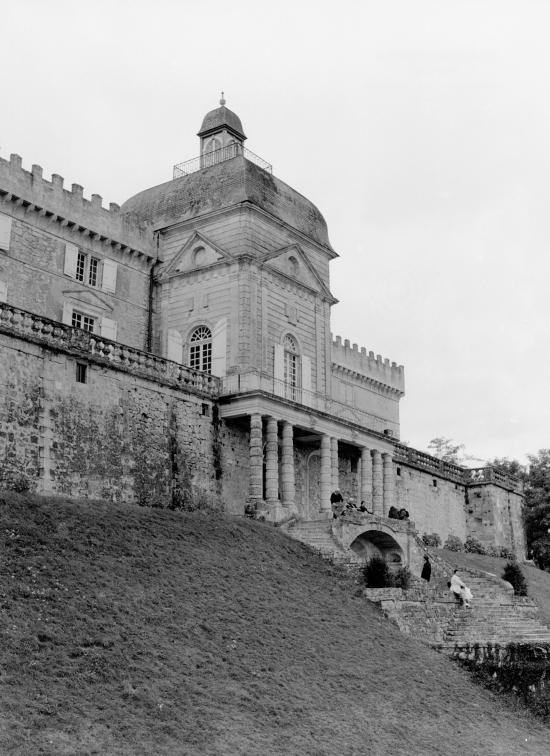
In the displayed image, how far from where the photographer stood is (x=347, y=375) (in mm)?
47688

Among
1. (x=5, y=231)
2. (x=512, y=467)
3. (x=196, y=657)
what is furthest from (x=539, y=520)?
(x=196, y=657)

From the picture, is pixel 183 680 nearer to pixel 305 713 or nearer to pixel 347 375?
pixel 305 713

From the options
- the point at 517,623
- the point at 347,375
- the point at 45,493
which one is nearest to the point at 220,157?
the point at 347,375

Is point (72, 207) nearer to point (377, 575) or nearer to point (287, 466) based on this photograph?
point (287, 466)

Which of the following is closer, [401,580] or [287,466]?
[401,580]

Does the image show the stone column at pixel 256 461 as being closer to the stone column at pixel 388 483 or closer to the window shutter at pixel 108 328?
the window shutter at pixel 108 328

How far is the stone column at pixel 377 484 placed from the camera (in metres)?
34.2

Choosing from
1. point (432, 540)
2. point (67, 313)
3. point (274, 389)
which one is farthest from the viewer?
point (432, 540)

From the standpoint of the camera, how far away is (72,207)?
1200 inches

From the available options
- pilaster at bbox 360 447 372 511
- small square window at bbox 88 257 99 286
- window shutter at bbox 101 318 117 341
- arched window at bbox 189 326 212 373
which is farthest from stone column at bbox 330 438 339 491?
small square window at bbox 88 257 99 286

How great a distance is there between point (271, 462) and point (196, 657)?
14037mm

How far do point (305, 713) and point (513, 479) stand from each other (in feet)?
112

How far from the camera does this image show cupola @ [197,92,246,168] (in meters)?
37.0

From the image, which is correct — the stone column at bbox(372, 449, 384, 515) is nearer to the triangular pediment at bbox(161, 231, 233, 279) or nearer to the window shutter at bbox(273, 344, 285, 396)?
the window shutter at bbox(273, 344, 285, 396)
